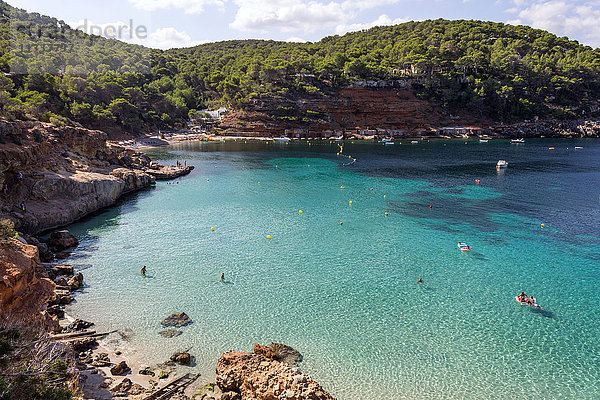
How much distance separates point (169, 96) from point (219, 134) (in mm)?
19631

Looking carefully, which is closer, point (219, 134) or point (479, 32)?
point (219, 134)

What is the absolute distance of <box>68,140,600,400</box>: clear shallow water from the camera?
16359 mm

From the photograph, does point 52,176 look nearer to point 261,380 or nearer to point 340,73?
point 261,380

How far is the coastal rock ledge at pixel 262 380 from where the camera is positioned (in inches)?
476

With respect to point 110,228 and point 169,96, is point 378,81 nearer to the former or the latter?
point 169,96

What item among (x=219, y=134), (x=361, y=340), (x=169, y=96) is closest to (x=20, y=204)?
(x=361, y=340)

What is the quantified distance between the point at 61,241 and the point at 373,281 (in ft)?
77.7

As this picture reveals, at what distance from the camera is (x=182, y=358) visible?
16234 millimetres

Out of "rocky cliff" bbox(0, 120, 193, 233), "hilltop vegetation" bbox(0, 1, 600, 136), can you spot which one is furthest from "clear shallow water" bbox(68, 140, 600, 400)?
"hilltop vegetation" bbox(0, 1, 600, 136)

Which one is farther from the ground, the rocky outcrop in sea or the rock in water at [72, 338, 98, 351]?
the rocky outcrop in sea

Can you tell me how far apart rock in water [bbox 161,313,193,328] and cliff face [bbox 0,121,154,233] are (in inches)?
695

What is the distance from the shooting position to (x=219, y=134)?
108 meters

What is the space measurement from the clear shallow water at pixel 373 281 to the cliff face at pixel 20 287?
11.0 ft

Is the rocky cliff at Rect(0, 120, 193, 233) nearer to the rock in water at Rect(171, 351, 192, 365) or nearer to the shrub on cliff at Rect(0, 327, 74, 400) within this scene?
the rock in water at Rect(171, 351, 192, 365)
